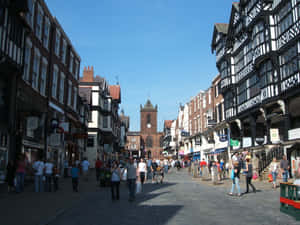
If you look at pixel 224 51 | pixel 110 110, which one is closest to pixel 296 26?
pixel 224 51

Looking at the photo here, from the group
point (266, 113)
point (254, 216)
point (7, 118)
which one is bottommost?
point (254, 216)

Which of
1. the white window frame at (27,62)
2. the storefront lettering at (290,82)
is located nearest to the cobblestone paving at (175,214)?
the white window frame at (27,62)

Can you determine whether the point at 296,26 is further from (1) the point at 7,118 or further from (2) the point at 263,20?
(1) the point at 7,118

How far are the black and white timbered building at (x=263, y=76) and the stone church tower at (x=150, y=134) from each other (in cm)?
8925

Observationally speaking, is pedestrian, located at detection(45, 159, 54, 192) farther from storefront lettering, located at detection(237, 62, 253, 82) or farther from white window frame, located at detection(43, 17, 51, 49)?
storefront lettering, located at detection(237, 62, 253, 82)

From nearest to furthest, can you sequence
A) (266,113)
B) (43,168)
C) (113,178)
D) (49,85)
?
(113,178) → (43,168) → (49,85) → (266,113)

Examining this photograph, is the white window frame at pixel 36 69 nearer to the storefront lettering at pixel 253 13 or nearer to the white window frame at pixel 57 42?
the white window frame at pixel 57 42

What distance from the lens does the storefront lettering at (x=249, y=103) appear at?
27.8m

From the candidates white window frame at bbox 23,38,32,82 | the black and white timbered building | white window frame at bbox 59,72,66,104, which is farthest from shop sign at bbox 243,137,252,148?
white window frame at bbox 23,38,32,82

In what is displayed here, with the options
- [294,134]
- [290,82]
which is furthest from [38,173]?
[290,82]

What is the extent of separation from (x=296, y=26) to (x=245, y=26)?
8735 millimetres

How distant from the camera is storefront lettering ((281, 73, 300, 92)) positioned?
21.6 meters

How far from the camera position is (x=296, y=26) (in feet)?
71.8

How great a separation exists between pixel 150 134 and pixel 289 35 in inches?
4074
